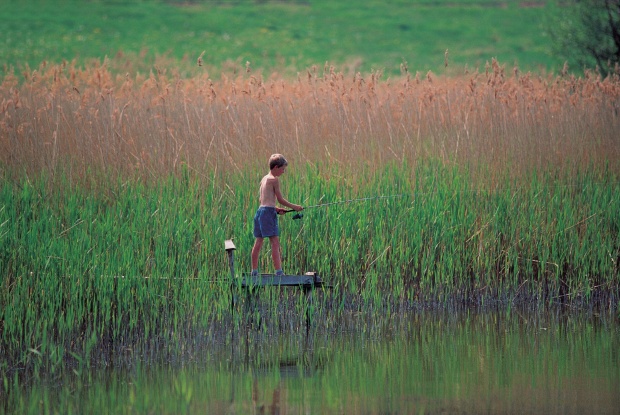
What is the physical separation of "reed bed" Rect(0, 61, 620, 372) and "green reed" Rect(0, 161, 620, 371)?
0.02m

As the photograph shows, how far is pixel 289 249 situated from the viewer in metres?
7.58

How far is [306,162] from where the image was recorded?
8.81 metres

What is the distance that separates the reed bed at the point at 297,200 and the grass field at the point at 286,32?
21.8 metres

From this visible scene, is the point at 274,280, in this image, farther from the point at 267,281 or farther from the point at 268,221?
the point at 268,221

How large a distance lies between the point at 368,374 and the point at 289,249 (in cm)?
189

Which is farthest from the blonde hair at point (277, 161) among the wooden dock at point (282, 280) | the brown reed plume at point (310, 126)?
the brown reed plume at point (310, 126)

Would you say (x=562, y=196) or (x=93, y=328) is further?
(x=562, y=196)

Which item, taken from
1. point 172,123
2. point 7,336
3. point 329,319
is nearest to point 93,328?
point 7,336

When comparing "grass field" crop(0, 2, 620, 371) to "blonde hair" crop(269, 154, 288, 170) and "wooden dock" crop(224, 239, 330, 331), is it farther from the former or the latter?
"blonde hair" crop(269, 154, 288, 170)

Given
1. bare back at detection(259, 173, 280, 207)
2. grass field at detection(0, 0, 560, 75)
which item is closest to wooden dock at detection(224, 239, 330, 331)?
bare back at detection(259, 173, 280, 207)

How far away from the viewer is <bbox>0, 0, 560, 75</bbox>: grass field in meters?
35.4

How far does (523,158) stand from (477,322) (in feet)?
8.31

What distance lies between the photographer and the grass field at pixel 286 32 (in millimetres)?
35375

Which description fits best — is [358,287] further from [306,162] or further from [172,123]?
[172,123]
